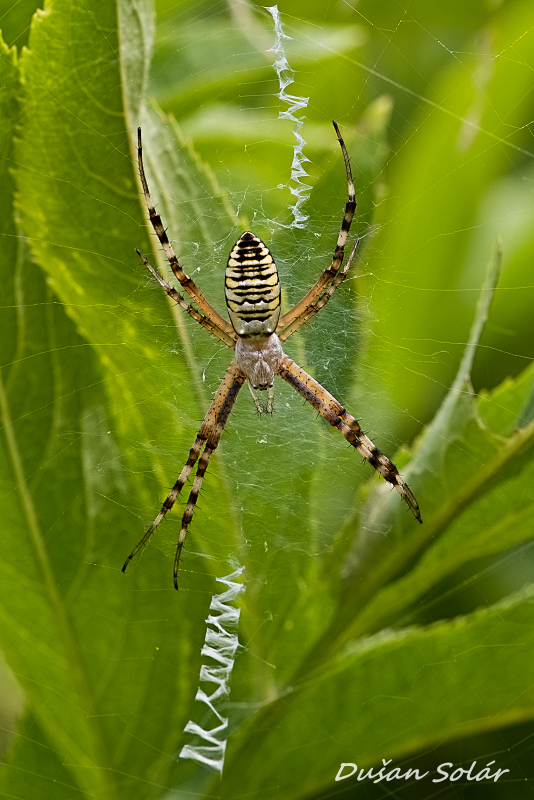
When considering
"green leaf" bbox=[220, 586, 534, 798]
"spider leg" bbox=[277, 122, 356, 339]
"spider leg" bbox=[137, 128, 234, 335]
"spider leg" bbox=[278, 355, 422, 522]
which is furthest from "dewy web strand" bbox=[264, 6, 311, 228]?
"green leaf" bbox=[220, 586, 534, 798]

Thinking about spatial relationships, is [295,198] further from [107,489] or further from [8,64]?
[107,489]

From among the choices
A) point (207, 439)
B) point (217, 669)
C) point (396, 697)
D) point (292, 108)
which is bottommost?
point (217, 669)

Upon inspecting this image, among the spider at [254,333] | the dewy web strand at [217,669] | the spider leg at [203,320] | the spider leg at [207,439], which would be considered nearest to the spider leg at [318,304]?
the spider at [254,333]

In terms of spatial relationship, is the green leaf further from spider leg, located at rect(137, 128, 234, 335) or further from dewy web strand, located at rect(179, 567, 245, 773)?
spider leg, located at rect(137, 128, 234, 335)

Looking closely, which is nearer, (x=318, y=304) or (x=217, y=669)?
(x=217, y=669)

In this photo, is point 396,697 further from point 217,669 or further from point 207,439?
point 207,439

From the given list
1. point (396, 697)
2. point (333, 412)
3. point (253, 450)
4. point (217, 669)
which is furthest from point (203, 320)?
point (396, 697)
